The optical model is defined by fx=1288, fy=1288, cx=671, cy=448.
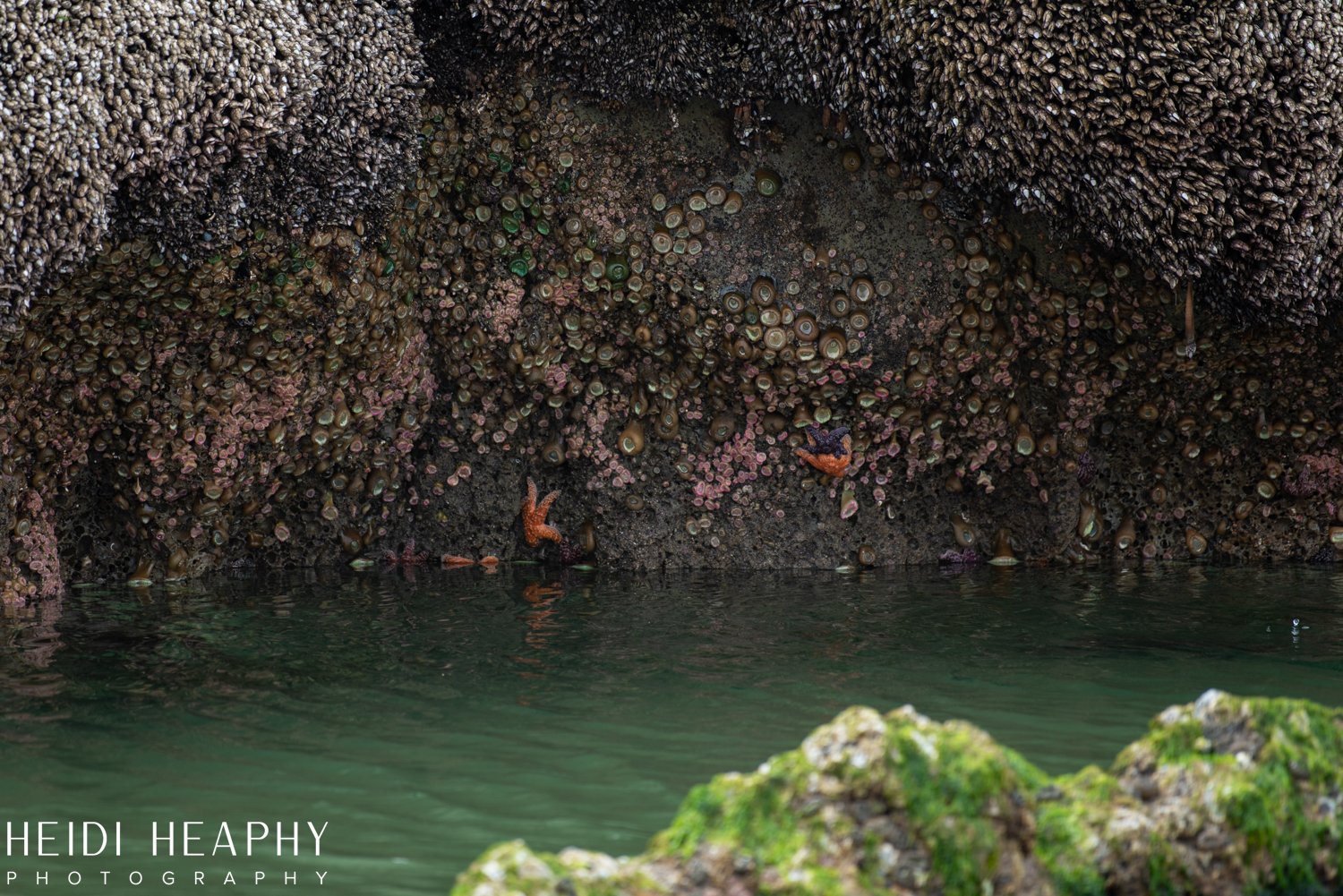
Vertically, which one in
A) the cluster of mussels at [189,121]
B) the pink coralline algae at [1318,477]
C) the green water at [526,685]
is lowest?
the green water at [526,685]

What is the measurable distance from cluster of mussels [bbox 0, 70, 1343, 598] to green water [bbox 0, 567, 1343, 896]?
49 centimetres

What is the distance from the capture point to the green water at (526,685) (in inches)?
140

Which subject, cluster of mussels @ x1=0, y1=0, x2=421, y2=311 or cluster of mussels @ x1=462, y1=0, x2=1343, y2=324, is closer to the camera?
cluster of mussels @ x1=0, y1=0, x2=421, y2=311

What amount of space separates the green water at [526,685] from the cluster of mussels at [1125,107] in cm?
173

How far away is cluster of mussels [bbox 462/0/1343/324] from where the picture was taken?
5.70 metres

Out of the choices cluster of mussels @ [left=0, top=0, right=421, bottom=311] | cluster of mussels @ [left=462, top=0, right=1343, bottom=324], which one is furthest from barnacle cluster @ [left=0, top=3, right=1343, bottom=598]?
cluster of mussels @ [left=0, top=0, right=421, bottom=311]

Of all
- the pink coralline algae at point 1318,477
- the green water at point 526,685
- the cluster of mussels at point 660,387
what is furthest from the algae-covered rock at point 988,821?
the pink coralline algae at point 1318,477

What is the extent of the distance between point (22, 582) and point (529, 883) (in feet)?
16.5

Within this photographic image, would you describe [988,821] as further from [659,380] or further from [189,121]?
[659,380]

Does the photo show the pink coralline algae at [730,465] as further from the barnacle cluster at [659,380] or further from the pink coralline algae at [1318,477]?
the pink coralline algae at [1318,477]

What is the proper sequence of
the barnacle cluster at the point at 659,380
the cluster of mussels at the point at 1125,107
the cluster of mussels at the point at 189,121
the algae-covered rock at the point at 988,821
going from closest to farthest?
the algae-covered rock at the point at 988,821 < the cluster of mussels at the point at 189,121 < the cluster of mussels at the point at 1125,107 < the barnacle cluster at the point at 659,380

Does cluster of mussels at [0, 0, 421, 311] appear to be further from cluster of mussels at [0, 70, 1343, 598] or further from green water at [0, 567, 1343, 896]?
green water at [0, 567, 1343, 896]

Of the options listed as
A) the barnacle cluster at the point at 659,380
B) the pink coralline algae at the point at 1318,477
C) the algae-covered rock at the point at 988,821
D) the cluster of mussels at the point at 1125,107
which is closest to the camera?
the algae-covered rock at the point at 988,821

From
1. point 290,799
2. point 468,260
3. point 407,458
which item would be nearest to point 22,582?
point 407,458
